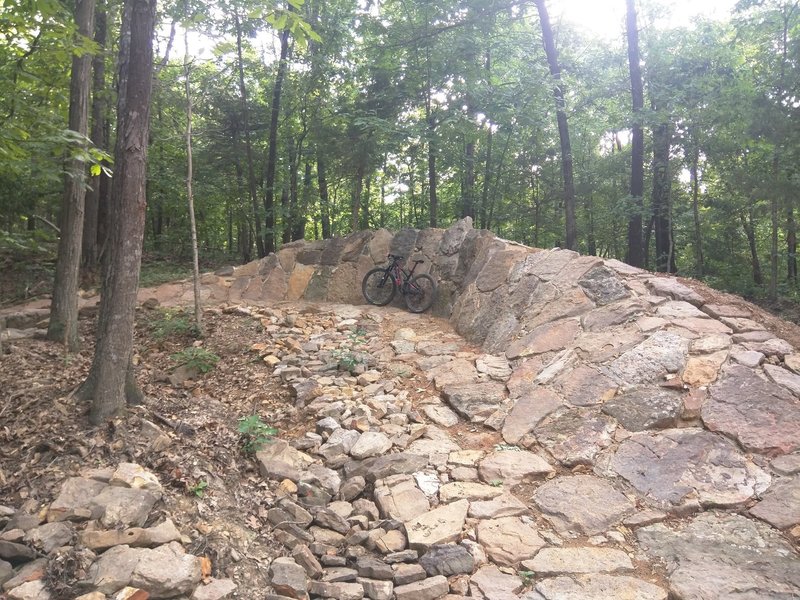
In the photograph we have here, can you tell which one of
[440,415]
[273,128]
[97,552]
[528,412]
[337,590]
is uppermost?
[273,128]

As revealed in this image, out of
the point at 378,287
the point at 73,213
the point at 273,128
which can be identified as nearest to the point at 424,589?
the point at 73,213

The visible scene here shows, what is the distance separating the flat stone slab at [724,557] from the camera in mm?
A: 2646

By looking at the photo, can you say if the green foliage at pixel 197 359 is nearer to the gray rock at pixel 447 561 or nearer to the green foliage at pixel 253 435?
the green foliage at pixel 253 435

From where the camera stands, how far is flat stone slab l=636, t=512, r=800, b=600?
8.68ft

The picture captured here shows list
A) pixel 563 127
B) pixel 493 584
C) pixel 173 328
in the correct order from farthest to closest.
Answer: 1. pixel 563 127
2. pixel 173 328
3. pixel 493 584

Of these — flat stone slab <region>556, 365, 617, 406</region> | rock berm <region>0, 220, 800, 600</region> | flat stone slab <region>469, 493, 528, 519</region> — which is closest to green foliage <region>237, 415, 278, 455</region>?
rock berm <region>0, 220, 800, 600</region>

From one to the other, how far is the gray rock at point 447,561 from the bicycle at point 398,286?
17.1 feet

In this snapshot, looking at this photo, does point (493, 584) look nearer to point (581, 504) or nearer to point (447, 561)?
point (447, 561)

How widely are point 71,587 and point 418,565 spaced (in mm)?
1654

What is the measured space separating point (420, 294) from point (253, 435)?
174 inches

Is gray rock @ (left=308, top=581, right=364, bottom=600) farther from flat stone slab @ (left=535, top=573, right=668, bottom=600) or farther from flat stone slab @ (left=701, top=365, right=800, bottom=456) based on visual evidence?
flat stone slab @ (left=701, top=365, right=800, bottom=456)

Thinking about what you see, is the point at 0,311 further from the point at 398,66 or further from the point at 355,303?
the point at 398,66

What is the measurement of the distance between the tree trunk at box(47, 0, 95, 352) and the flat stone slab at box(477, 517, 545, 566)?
4916mm

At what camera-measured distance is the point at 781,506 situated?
3225mm
